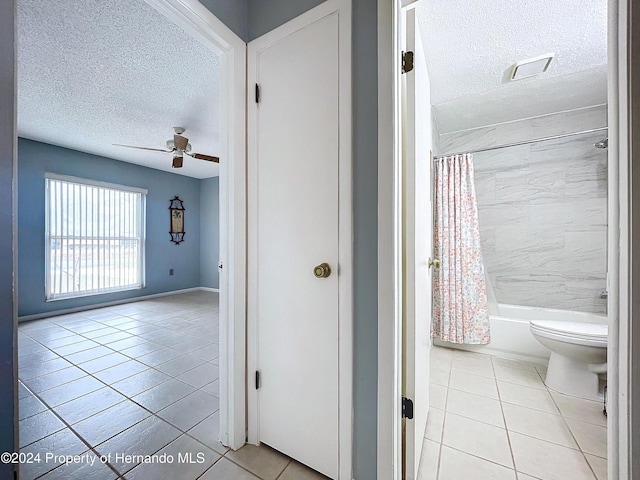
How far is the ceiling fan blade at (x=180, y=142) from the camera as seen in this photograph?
9.95 ft

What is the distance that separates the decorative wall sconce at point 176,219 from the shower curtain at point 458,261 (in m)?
4.99

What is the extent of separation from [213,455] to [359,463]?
2.43 ft

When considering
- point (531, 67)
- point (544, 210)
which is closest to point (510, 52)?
point (531, 67)

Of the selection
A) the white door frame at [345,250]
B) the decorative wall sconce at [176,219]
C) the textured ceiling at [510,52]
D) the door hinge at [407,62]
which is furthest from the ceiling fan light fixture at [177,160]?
the door hinge at [407,62]

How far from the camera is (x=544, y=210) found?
273 centimetres

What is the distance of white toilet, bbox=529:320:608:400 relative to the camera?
1699 millimetres

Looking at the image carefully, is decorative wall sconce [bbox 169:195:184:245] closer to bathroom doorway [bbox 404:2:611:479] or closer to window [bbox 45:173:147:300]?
window [bbox 45:173:147:300]

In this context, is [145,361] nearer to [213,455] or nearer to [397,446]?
[213,455]

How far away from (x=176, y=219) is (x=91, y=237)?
1448 millimetres

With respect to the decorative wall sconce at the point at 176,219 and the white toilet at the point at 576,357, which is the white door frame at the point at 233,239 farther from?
the decorative wall sconce at the point at 176,219

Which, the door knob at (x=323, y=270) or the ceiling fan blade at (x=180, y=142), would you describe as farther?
the ceiling fan blade at (x=180, y=142)

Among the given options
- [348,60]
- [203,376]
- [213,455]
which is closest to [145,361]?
[203,376]

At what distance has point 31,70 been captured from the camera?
206 cm

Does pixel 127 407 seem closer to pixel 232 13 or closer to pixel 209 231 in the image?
pixel 232 13
